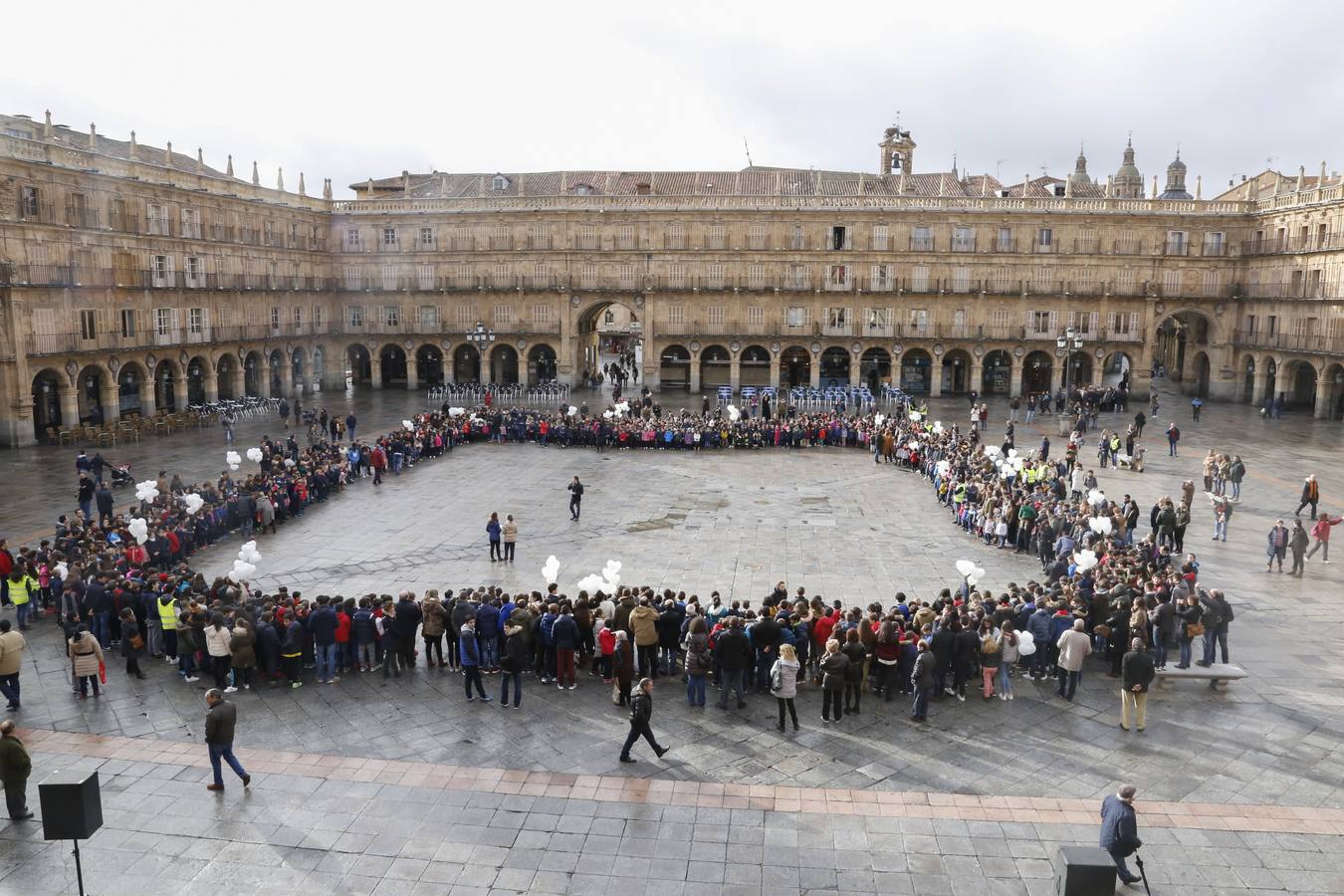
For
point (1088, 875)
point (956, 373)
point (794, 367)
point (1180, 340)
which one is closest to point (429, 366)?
point (794, 367)

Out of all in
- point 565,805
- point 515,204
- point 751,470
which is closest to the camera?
point 565,805

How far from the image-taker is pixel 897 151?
56625mm

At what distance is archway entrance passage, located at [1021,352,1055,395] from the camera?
5253 cm

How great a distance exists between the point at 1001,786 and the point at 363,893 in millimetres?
6580

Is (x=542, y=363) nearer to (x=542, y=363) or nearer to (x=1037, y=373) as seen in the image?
(x=542, y=363)

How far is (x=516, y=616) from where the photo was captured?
12859mm

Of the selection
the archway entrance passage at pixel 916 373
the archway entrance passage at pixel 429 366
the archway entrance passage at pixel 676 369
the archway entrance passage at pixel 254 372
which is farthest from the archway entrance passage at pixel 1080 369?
the archway entrance passage at pixel 254 372

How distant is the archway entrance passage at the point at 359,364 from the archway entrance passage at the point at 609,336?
1254cm

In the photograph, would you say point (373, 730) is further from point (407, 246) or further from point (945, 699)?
point (407, 246)

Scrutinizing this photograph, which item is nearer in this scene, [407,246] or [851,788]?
[851,788]

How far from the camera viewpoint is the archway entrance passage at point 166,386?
1617 inches

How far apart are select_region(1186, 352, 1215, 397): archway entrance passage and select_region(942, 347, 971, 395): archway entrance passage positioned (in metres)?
12.3

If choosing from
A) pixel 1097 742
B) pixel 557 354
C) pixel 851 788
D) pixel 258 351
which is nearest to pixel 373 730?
pixel 851 788

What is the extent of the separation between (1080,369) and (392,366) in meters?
41.1
